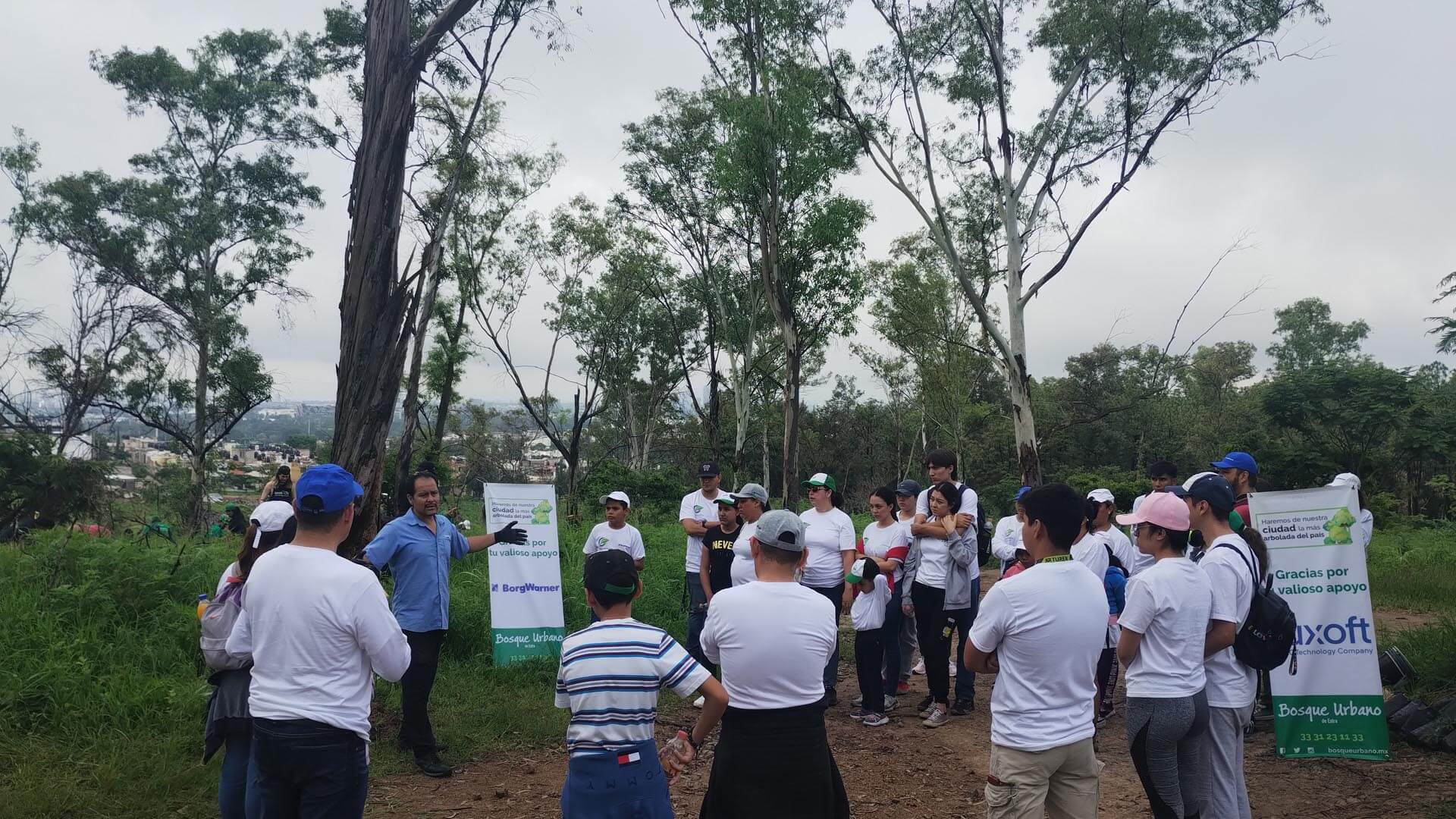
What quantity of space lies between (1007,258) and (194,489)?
63.9ft

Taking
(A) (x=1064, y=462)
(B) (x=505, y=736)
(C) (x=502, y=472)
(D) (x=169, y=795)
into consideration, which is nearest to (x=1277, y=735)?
(B) (x=505, y=736)

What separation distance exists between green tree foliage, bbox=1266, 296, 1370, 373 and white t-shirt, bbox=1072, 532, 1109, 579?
1960 inches

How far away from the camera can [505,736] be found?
238 inches

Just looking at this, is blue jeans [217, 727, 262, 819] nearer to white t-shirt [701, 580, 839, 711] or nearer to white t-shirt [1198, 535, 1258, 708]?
white t-shirt [701, 580, 839, 711]

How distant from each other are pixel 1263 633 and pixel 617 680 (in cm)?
268

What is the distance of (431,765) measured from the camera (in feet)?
17.3

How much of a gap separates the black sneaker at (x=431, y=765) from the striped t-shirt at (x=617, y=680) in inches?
123

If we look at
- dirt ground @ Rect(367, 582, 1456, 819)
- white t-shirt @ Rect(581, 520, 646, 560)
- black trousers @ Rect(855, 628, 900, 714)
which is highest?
white t-shirt @ Rect(581, 520, 646, 560)

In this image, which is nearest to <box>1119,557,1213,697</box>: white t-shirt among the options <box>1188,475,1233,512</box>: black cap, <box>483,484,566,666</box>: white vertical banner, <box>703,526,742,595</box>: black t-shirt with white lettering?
<box>1188,475,1233,512</box>: black cap

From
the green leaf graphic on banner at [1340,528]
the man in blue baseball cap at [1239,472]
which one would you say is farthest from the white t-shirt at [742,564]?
the green leaf graphic on banner at [1340,528]

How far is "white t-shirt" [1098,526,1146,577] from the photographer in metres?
6.48

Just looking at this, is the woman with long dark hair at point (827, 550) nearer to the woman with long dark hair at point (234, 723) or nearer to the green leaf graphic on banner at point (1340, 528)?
the green leaf graphic on banner at point (1340, 528)

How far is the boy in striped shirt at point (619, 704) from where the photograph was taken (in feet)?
8.43

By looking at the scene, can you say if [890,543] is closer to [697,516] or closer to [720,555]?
[720,555]
